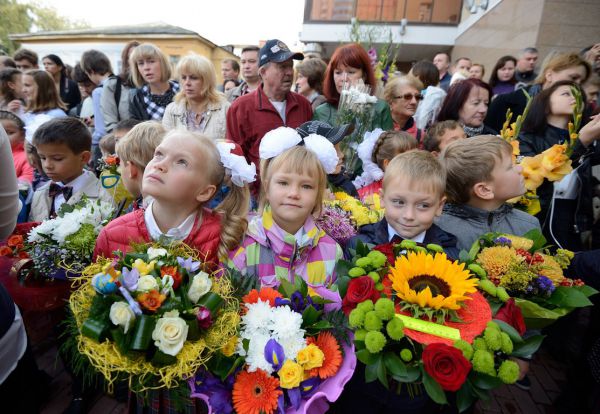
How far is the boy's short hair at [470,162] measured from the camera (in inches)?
90.2

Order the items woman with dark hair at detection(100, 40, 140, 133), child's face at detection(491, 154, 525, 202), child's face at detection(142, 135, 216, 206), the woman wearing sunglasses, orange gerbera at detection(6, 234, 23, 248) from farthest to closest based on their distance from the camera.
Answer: woman with dark hair at detection(100, 40, 140, 133), the woman wearing sunglasses, child's face at detection(491, 154, 525, 202), orange gerbera at detection(6, 234, 23, 248), child's face at detection(142, 135, 216, 206)

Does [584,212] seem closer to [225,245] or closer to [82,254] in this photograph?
[225,245]

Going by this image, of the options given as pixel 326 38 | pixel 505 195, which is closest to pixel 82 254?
pixel 505 195

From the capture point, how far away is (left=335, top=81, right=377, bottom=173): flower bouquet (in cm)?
284

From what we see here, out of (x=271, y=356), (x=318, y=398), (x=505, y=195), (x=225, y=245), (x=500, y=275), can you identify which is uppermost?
(x=505, y=195)

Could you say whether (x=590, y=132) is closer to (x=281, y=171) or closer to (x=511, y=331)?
(x=511, y=331)

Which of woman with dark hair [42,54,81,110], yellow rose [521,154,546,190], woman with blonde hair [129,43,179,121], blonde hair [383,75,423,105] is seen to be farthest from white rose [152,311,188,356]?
woman with dark hair [42,54,81,110]

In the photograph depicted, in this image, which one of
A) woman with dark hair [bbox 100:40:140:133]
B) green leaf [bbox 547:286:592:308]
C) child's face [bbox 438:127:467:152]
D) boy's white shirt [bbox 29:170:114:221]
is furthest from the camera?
woman with dark hair [bbox 100:40:140:133]

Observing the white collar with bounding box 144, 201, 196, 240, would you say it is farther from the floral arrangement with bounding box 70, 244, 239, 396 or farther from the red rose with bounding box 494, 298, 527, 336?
the red rose with bounding box 494, 298, 527, 336

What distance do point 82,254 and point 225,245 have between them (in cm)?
78

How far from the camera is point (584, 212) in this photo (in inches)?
116

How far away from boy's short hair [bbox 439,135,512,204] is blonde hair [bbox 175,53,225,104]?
8.49 ft

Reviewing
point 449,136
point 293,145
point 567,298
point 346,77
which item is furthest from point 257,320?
point 346,77

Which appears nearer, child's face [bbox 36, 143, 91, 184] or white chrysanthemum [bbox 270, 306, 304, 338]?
white chrysanthemum [bbox 270, 306, 304, 338]
